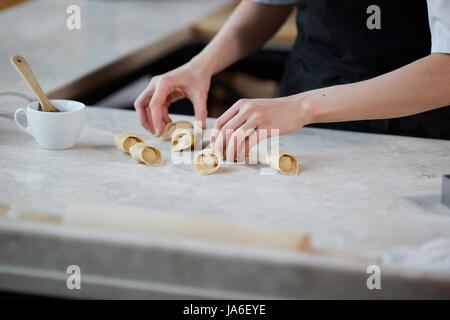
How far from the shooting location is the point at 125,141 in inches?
49.1

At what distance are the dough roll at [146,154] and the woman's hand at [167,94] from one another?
145 mm

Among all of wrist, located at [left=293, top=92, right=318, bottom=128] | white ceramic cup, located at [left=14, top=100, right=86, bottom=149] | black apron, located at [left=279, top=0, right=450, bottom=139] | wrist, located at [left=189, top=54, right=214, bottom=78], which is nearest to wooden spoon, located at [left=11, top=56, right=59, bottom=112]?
white ceramic cup, located at [left=14, top=100, right=86, bottom=149]

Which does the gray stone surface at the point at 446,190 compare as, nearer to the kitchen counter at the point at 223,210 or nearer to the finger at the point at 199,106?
the kitchen counter at the point at 223,210

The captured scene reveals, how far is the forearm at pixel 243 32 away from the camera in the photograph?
1592mm

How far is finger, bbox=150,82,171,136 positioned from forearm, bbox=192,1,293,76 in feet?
0.66

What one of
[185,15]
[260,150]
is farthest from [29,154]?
[185,15]

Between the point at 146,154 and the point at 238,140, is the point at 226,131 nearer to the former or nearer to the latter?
the point at 238,140

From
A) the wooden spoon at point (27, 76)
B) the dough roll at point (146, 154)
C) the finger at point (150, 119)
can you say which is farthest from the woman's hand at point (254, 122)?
the wooden spoon at point (27, 76)

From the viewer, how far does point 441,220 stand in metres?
1.00

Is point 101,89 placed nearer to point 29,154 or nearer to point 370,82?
point 29,154

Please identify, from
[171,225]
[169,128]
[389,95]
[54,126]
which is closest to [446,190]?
[389,95]

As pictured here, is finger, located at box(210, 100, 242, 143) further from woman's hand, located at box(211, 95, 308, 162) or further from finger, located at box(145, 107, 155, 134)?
finger, located at box(145, 107, 155, 134)

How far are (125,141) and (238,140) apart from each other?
238mm

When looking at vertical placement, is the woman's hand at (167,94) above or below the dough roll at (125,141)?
above
